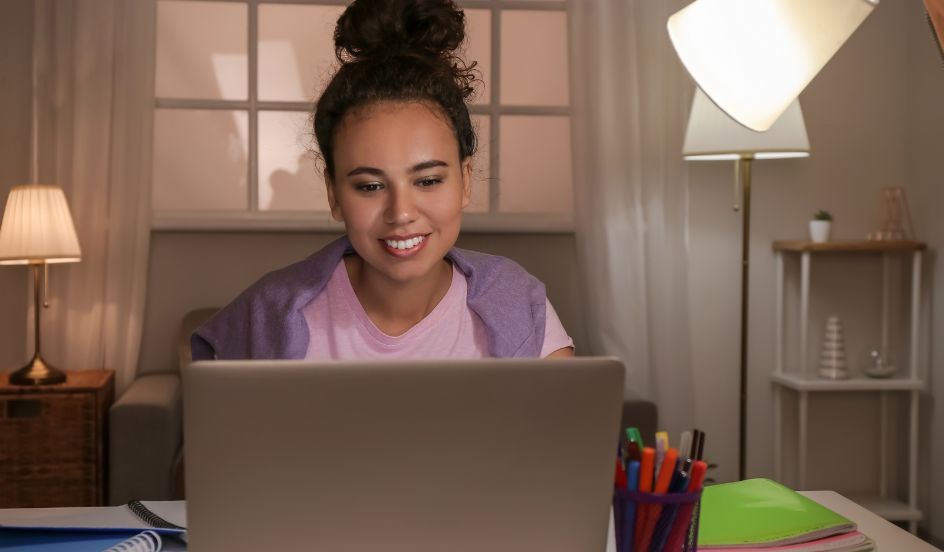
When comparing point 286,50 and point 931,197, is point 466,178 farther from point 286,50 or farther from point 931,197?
point 286,50

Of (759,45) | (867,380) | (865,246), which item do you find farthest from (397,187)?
(867,380)

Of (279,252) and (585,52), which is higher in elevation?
(585,52)

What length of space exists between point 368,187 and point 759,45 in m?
0.55

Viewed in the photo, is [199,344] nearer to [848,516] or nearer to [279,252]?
[848,516]

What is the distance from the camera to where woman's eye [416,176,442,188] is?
1.41 meters

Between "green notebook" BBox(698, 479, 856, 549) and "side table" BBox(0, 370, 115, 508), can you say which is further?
"side table" BBox(0, 370, 115, 508)

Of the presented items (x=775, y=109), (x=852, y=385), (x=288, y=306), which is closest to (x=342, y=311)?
(x=288, y=306)

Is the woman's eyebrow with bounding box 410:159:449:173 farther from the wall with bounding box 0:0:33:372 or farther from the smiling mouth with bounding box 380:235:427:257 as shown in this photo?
the wall with bounding box 0:0:33:372

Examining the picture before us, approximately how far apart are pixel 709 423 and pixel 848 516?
2.42 m

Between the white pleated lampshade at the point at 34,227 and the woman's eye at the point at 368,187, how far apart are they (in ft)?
6.15

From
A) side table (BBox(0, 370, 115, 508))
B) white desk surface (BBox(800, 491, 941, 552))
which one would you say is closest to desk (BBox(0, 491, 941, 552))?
white desk surface (BBox(800, 491, 941, 552))

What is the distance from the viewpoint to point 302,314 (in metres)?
1.51

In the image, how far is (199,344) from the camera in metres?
1.55

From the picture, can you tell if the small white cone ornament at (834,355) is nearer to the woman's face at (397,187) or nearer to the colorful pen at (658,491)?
the woman's face at (397,187)
